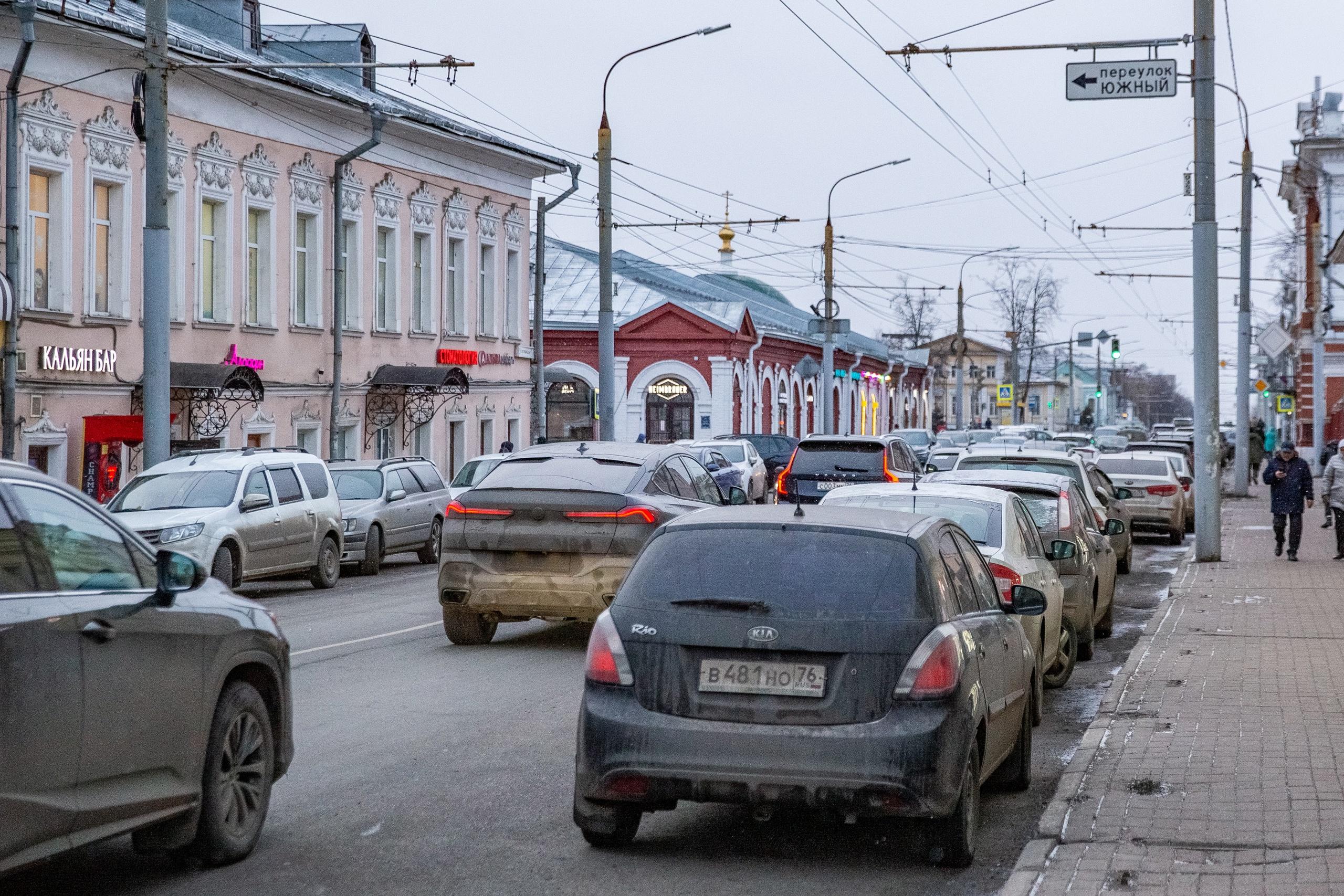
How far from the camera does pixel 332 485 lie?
70.0 feet

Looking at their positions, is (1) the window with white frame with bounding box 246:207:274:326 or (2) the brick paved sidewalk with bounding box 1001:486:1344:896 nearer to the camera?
(2) the brick paved sidewalk with bounding box 1001:486:1344:896

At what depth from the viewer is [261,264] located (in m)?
31.0

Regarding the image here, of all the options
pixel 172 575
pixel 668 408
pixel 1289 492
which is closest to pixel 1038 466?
pixel 1289 492

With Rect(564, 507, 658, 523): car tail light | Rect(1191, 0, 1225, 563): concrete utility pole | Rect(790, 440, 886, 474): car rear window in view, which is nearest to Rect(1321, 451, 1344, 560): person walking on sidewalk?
Rect(1191, 0, 1225, 563): concrete utility pole

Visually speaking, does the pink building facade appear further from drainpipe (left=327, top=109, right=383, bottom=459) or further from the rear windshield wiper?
the rear windshield wiper

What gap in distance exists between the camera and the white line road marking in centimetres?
1335

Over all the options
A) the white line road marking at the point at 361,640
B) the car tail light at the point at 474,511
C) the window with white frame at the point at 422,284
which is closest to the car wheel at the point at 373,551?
the white line road marking at the point at 361,640

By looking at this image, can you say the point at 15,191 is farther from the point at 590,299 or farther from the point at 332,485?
the point at 590,299

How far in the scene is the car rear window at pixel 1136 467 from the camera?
28312mm

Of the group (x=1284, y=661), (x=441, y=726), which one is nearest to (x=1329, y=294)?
(x=1284, y=661)

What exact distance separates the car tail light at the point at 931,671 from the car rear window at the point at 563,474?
22.3 feet

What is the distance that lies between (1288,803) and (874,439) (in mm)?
17947

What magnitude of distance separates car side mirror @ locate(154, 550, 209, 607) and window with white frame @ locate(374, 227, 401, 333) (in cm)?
2959

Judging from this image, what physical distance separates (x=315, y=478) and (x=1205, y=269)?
11.3m
